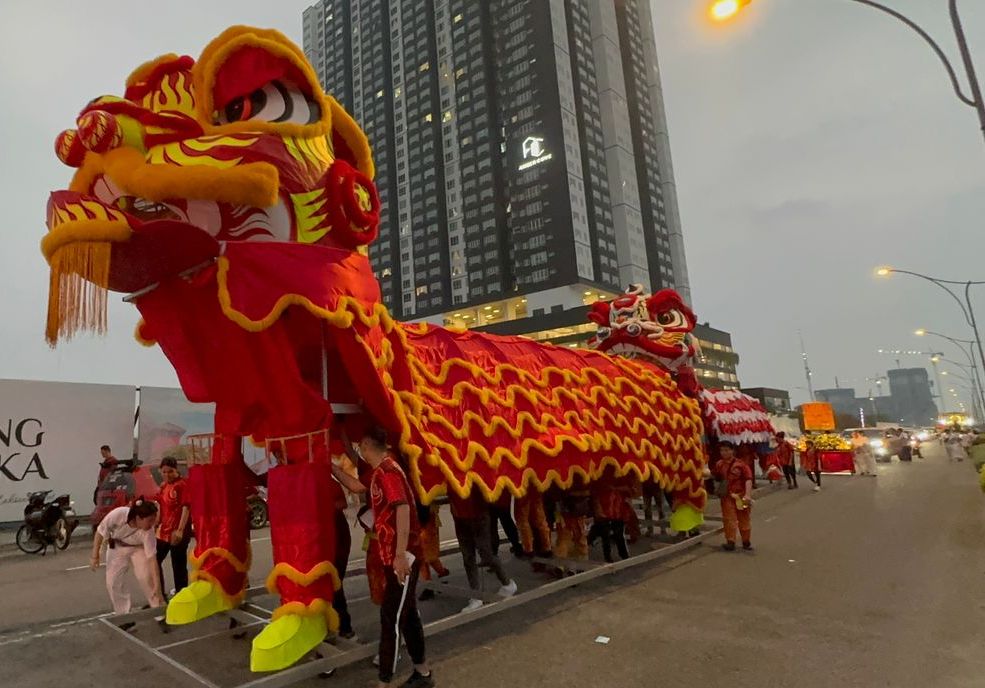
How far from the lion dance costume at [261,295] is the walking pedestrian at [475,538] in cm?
63

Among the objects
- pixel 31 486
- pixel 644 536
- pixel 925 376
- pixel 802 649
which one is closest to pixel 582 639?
pixel 802 649

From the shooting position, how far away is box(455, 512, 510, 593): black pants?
4.87 metres

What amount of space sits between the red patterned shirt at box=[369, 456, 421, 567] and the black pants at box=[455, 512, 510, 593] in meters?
1.50

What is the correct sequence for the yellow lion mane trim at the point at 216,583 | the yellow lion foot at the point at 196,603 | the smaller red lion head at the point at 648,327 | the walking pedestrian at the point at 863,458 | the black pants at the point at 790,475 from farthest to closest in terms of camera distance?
the walking pedestrian at the point at 863,458 → the black pants at the point at 790,475 → the smaller red lion head at the point at 648,327 → the yellow lion mane trim at the point at 216,583 → the yellow lion foot at the point at 196,603

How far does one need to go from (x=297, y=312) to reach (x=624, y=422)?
12.4 feet

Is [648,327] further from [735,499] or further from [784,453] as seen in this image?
[784,453]

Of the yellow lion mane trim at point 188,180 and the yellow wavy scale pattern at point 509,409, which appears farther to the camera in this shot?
the yellow wavy scale pattern at point 509,409

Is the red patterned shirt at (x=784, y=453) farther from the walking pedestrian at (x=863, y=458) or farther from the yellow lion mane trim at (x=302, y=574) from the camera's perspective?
the yellow lion mane trim at (x=302, y=574)

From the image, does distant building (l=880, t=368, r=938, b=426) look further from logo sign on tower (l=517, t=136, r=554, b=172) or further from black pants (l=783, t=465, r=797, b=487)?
black pants (l=783, t=465, r=797, b=487)

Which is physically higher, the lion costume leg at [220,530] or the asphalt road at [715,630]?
the lion costume leg at [220,530]

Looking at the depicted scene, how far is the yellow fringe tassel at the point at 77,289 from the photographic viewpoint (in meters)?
3.02

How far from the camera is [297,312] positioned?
3666mm

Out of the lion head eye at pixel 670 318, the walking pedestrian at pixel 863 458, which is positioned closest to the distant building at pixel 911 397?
the walking pedestrian at pixel 863 458

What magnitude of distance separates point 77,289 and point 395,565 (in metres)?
2.38
